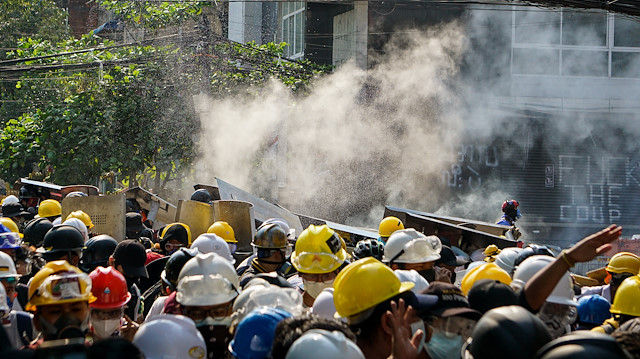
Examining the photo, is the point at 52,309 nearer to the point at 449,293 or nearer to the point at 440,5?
the point at 449,293

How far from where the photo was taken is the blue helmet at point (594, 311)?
472 centimetres

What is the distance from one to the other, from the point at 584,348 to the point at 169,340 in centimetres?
173

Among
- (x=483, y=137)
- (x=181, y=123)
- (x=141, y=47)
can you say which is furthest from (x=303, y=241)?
(x=483, y=137)

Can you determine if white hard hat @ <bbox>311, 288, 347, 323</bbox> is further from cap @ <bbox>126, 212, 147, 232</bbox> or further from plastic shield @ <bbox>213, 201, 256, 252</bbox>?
cap @ <bbox>126, 212, 147, 232</bbox>

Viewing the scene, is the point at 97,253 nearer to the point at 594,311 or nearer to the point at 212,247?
the point at 212,247

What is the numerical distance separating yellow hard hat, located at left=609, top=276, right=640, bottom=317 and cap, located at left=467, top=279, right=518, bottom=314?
128 centimetres

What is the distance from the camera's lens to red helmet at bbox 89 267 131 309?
161 inches

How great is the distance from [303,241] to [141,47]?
12.7 meters

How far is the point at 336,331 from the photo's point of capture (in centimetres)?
277

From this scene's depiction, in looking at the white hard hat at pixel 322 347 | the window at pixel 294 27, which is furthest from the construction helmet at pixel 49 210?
the window at pixel 294 27

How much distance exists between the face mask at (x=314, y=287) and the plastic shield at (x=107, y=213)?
4.06m

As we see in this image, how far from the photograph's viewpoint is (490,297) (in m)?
3.30

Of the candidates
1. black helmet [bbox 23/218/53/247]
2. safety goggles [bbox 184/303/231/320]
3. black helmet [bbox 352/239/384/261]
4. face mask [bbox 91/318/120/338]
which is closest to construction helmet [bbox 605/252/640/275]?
black helmet [bbox 352/239/384/261]

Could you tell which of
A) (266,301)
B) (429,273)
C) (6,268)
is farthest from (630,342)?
(6,268)
